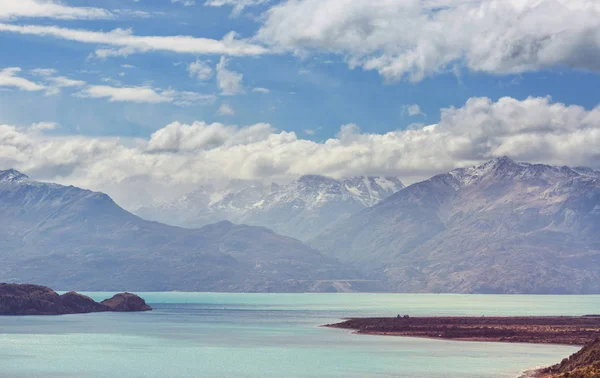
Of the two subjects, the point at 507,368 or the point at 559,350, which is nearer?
the point at 507,368

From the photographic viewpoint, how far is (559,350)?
647ft

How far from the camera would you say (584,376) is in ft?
351

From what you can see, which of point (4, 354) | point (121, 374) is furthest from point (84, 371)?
point (4, 354)

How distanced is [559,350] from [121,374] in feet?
332

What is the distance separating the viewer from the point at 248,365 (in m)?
166

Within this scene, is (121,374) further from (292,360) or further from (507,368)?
(507,368)

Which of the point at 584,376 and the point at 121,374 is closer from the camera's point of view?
the point at 584,376

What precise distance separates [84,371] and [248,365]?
30.5 metres

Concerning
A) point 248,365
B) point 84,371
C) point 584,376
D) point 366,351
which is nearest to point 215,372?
point 248,365

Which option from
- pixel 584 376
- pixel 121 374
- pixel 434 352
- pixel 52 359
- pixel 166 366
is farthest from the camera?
pixel 434 352

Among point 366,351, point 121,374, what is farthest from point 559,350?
point 121,374

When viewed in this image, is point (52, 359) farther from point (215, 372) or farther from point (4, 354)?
point (215, 372)

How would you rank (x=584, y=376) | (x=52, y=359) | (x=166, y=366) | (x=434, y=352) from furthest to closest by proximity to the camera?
(x=434, y=352), (x=52, y=359), (x=166, y=366), (x=584, y=376)

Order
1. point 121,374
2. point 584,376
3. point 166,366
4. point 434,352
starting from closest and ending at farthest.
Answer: point 584,376
point 121,374
point 166,366
point 434,352
